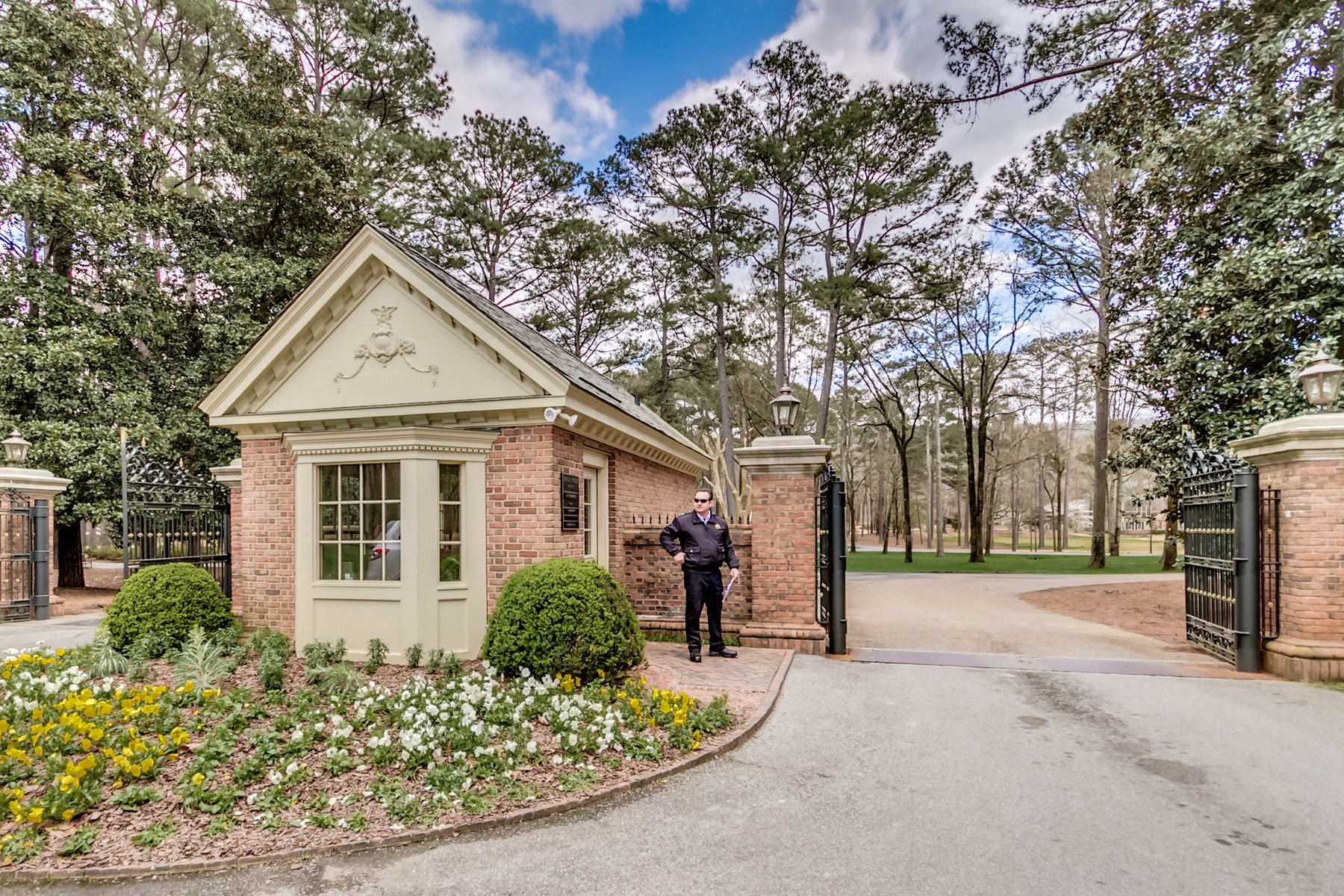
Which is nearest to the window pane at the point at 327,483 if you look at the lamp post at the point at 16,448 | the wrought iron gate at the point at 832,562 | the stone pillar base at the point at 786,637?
the stone pillar base at the point at 786,637

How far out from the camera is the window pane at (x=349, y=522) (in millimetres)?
7246

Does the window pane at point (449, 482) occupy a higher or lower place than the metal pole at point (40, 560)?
higher

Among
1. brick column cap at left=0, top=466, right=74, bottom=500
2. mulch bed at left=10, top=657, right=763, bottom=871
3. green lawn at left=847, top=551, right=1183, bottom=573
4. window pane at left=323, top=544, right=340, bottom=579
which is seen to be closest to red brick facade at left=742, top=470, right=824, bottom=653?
mulch bed at left=10, top=657, right=763, bottom=871

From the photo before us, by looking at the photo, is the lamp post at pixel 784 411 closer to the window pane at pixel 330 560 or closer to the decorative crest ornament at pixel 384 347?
the decorative crest ornament at pixel 384 347

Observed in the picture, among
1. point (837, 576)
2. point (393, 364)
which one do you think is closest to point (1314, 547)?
point (837, 576)

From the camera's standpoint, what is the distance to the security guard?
711 centimetres

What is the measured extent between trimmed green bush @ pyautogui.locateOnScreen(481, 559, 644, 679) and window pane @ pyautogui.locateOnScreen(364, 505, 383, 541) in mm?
2045

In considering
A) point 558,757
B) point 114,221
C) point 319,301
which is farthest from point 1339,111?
point 114,221

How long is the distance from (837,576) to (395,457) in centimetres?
529

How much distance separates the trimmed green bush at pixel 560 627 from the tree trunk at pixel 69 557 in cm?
1475

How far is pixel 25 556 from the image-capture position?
11.0 meters

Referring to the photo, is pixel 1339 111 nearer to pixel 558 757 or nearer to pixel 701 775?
pixel 701 775

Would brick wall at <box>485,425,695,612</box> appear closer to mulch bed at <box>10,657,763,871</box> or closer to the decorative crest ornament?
the decorative crest ornament

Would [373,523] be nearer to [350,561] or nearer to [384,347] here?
[350,561]
